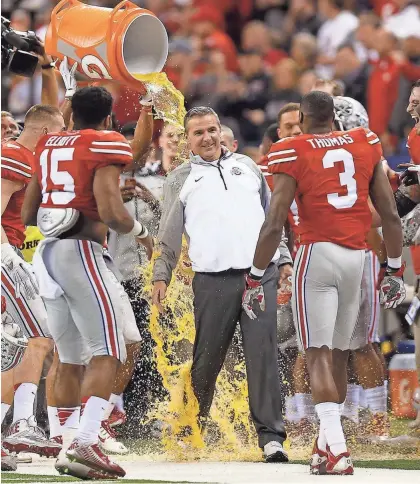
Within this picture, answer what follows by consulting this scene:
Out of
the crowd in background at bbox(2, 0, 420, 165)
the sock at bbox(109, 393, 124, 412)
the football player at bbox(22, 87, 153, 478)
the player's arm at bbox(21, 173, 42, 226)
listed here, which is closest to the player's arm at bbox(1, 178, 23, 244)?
the player's arm at bbox(21, 173, 42, 226)

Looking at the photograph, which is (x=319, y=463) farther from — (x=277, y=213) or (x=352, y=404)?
(x=352, y=404)

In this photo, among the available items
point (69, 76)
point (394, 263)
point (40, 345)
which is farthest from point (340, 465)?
point (69, 76)

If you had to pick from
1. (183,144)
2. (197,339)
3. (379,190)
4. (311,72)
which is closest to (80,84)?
(183,144)

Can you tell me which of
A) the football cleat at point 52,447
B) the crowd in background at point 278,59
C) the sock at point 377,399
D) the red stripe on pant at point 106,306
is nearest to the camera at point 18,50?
the red stripe on pant at point 106,306

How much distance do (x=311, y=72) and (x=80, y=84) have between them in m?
4.47

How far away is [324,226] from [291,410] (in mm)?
2099

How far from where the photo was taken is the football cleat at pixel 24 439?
6609 millimetres

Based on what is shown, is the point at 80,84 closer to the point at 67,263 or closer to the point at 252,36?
the point at 67,263

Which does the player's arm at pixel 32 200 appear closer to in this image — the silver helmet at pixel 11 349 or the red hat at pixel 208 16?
the silver helmet at pixel 11 349

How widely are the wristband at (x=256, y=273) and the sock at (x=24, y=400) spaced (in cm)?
147

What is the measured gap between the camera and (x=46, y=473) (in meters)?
6.02

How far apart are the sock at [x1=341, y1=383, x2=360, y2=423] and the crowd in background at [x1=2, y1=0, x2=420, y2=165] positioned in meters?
3.44

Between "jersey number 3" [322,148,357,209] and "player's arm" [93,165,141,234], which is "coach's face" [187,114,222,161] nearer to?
"jersey number 3" [322,148,357,209]

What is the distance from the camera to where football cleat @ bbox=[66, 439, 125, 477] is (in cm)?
556
